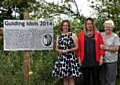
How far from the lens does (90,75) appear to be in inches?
396

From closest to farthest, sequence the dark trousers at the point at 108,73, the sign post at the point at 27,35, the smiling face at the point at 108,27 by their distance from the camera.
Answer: the smiling face at the point at 108,27 < the dark trousers at the point at 108,73 < the sign post at the point at 27,35

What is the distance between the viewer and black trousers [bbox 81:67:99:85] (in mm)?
10000

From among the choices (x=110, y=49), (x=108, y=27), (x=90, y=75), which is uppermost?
(x=108, y=27)

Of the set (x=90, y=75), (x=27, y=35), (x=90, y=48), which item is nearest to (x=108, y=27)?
(x=90, y=48)

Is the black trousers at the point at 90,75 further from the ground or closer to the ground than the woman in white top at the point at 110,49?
closer to the ground

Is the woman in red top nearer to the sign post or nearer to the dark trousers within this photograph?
the dark trousers

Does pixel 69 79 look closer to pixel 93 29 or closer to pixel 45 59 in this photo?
pixel 93 29

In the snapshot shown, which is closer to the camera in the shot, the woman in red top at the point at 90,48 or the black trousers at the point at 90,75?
the woman in red top at the point at 90,48

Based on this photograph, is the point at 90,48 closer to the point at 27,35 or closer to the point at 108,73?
the point at 108,73

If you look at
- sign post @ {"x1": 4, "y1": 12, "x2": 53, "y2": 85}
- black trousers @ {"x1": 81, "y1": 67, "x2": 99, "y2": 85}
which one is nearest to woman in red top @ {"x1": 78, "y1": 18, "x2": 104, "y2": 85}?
black trousers @ {"x1": 81, "y1": 67, "x2": 99, "y2": 85}

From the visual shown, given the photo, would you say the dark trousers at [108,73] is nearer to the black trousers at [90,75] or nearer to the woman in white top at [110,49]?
the woman in white top at [110,49]

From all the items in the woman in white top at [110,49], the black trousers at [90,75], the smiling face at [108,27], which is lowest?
the black trousers at [90,75]

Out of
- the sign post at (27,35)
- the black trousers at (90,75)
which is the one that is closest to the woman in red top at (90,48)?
the black trousers at (90,75)

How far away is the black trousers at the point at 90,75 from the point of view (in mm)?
10000
